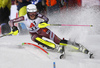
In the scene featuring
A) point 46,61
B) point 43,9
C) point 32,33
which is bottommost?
point 46,61

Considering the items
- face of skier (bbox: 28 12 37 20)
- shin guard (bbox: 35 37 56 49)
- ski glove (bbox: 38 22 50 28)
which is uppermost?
face of skier (bbox: 28 12 37 20)

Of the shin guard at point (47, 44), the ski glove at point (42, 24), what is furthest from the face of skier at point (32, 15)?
the shin guard at point (47, 44)

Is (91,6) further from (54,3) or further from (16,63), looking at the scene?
(16,63)

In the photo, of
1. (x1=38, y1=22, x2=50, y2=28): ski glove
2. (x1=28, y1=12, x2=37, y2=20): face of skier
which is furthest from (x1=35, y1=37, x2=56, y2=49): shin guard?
(x1=28, y1=12, x2=37, y2=20): face of skier

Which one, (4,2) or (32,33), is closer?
(32,33)

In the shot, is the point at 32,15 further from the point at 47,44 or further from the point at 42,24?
the point at 47,44

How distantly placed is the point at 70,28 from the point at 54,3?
3.20ft

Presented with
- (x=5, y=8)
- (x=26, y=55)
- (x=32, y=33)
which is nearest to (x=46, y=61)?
(x=26, y=55)

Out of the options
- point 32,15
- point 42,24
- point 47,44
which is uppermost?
point 32,15

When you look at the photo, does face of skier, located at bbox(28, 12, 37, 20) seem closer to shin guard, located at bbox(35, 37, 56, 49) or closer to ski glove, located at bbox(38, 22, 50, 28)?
ski glove, located at bbox(38, 22, 50, 28)

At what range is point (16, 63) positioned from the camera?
11.8ft

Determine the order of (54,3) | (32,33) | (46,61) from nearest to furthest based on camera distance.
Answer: (46,61), (32,33), (54,3)

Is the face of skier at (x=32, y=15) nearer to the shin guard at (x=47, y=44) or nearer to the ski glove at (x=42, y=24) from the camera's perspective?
the ski glove at (x=42, y=24)

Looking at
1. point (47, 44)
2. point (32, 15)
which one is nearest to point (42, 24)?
point (32, 15)
